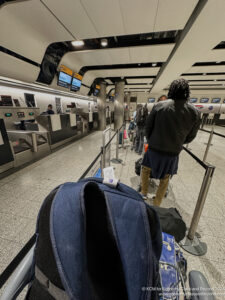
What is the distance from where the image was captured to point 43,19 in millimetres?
2402

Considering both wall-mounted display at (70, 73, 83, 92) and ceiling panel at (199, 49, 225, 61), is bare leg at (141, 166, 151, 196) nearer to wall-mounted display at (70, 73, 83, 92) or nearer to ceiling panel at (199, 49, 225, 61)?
ceiling panel at (199, 49, 225, 61)

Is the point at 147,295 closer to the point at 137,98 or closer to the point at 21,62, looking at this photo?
the point at 21,62

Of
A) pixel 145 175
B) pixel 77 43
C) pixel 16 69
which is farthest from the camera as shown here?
pixel 16 69

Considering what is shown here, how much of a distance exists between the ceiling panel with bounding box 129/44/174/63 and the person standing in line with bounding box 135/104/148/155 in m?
1.63

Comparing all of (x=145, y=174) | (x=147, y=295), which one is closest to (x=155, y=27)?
(x=145, y=174)

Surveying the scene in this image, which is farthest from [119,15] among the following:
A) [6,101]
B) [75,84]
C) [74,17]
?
[6,101]

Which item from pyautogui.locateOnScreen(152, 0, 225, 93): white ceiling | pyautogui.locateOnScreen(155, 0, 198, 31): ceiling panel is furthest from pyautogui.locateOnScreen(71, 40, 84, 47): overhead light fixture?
pyautogui.locateOnScreen(152, 0, 225, 93): white ceiling

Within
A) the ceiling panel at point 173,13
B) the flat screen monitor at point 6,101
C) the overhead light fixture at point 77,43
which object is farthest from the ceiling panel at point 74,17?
the flat screen monitor at point 6,101

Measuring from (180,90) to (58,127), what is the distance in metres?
4.58

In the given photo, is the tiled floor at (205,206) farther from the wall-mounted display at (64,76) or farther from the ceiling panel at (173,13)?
the wall-mounted display at (64,76)

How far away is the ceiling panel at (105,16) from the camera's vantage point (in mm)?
1983

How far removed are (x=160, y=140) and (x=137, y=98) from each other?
14.9 m

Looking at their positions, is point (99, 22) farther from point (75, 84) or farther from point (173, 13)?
point (75, 84)

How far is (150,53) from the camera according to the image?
388 centimetres
